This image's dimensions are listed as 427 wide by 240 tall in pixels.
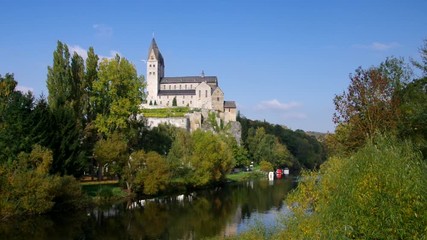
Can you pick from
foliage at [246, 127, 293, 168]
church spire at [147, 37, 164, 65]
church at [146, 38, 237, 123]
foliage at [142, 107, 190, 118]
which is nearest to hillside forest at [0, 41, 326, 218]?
foliage at [142, 107, 190, 118]

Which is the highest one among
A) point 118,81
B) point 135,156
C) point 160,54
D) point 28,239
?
point 160,54

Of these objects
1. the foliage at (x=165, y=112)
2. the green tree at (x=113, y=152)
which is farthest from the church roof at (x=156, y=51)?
the green tree at (x=113, y=152)

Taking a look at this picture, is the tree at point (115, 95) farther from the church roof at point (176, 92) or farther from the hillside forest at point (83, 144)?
the church roof at point (176, 92)

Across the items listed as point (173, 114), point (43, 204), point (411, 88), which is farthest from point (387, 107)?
point (173, 114)

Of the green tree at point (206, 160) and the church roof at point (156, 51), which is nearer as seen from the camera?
the green tree at point (206, 160)

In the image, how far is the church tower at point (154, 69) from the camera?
110m

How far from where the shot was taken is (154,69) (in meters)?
112

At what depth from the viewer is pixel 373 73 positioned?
77.9 feet

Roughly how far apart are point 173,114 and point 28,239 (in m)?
55.5

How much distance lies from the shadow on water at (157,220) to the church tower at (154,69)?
230ft

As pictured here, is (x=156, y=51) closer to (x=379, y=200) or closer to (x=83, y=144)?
(x=83, y=144)

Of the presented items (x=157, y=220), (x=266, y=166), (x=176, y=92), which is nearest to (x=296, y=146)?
(x=266, y=166)

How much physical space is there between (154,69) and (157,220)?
85.0 meters

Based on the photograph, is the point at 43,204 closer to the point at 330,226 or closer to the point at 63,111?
the point at 63,111
